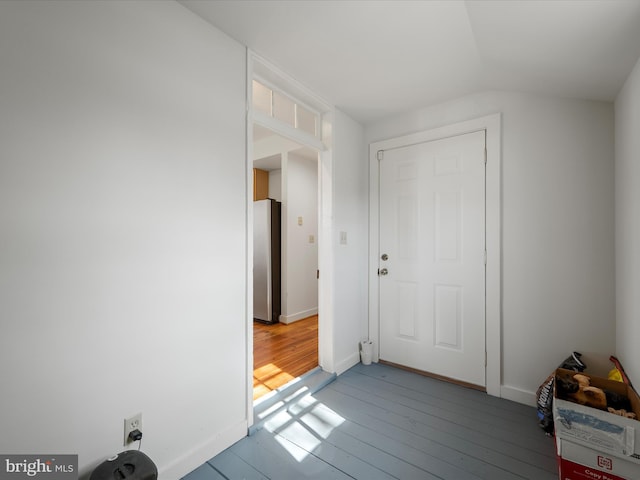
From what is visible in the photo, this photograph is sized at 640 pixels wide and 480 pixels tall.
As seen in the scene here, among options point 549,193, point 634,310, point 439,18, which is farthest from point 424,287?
point 439,18

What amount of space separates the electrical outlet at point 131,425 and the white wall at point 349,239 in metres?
1.62

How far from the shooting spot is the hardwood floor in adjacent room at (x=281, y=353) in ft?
8.33

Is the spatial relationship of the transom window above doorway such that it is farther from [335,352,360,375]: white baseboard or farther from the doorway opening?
[335,352,360,375]: white baseboard

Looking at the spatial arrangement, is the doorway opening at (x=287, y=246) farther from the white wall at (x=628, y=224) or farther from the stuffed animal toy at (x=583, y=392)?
the white wall at (x=628, y=224)

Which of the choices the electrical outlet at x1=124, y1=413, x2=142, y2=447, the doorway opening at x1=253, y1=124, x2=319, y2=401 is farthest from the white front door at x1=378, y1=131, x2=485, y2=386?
the electrical outlet at x1=124, y1=413, x2=142, y2=447

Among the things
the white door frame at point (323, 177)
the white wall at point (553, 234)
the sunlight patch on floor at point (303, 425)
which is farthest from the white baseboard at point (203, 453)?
the white wall at point (553, 234)

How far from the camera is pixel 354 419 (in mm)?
2037

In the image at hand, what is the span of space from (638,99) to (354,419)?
7.84 ft

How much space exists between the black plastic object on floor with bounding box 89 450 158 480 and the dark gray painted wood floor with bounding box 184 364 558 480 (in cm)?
45

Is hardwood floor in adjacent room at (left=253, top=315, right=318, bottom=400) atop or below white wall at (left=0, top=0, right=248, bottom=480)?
below

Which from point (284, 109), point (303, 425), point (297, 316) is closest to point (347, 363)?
point (303, 425)

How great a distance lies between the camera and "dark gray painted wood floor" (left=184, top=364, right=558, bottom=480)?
1.57 m

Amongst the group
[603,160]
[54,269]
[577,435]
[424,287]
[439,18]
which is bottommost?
[577,435]

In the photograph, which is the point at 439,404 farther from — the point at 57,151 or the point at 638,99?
the point at 57,151
